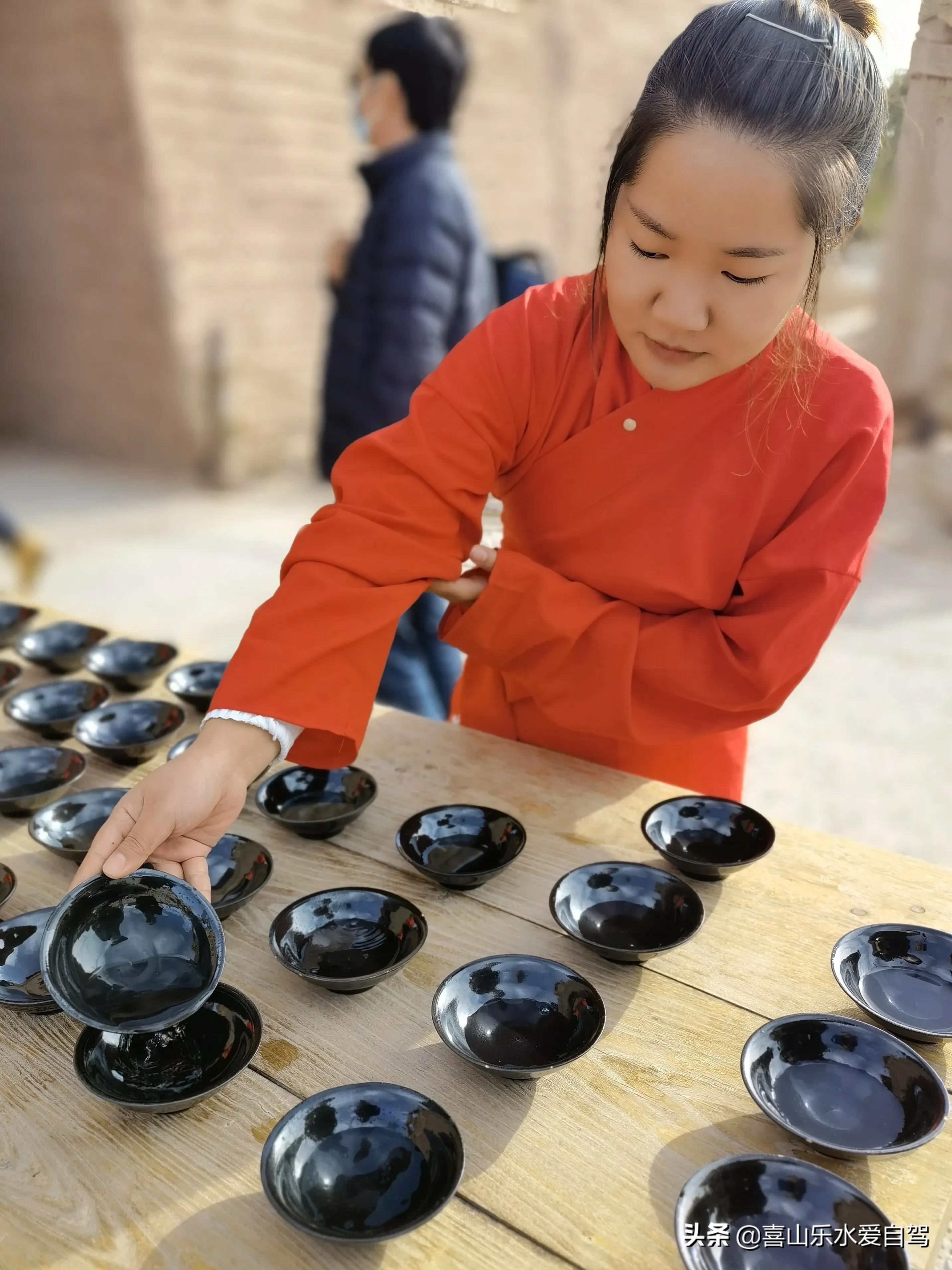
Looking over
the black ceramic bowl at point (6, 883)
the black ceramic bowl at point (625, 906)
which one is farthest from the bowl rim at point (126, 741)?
the black ceramic bowl at point (625, 906)

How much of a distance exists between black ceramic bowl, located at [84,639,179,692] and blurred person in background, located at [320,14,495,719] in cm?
88

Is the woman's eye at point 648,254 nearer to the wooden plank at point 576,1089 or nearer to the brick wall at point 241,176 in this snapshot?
the wooden plank at point 576,1089

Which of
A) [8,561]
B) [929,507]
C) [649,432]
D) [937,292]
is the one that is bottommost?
[8,561]

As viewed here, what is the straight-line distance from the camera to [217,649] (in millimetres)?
4195

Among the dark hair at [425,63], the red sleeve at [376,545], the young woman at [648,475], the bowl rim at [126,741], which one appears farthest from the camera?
the dark hair at [425,63]

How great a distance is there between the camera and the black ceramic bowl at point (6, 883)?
129 cm

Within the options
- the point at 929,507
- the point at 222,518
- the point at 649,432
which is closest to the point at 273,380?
the point at 222,518

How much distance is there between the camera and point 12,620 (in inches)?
79.4

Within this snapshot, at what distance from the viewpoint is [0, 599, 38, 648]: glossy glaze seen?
1.98 meters

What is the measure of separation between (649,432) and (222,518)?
4713mm

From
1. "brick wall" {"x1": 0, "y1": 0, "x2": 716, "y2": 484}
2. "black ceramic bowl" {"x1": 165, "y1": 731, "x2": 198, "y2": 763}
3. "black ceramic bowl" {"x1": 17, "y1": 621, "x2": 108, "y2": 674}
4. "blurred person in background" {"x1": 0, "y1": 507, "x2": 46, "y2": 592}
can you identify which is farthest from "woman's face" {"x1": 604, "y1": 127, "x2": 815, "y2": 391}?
"brick wall" {"x1": 0, "y1": 0, "x2": 716, "y2": 484}

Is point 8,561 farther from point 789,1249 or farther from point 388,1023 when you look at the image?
point 789,1249

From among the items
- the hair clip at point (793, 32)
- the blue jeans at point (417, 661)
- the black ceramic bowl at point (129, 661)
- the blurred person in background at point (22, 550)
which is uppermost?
the hair clip at point (793, 32)

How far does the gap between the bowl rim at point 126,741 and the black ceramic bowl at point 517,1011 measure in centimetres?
68
